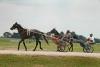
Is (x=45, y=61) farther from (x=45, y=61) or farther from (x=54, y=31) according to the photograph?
(x=54, y=31)

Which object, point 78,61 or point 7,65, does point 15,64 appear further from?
point 78,61

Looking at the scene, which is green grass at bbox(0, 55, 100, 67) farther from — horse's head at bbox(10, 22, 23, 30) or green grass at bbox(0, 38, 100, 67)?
horse's head at bbox(10, 22, 23, 30)

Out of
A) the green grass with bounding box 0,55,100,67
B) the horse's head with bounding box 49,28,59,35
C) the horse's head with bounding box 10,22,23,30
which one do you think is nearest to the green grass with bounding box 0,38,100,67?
the green grass with bounding box 0,55,100,67

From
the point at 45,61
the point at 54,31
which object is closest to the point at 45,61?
the point at 45,61

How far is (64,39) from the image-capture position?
3797 cm

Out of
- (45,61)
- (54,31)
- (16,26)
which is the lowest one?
(45,61)

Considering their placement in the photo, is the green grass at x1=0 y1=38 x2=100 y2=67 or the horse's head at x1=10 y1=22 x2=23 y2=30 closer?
the green grass at x1=0 y1=38 x2=100 y2=67

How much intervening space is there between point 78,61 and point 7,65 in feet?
15.3

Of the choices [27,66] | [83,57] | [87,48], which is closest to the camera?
[27,66]

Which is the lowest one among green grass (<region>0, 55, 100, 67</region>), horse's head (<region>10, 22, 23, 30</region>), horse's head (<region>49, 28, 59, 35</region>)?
green grass (<region>0, 55, 100, 67</region>)

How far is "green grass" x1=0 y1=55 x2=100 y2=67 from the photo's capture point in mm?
26344

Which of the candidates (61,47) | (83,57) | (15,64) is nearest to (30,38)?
(61,47)

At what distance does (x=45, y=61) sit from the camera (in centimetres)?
2802

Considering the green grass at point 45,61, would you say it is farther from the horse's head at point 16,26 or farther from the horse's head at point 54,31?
the horse's head at point 16,26
